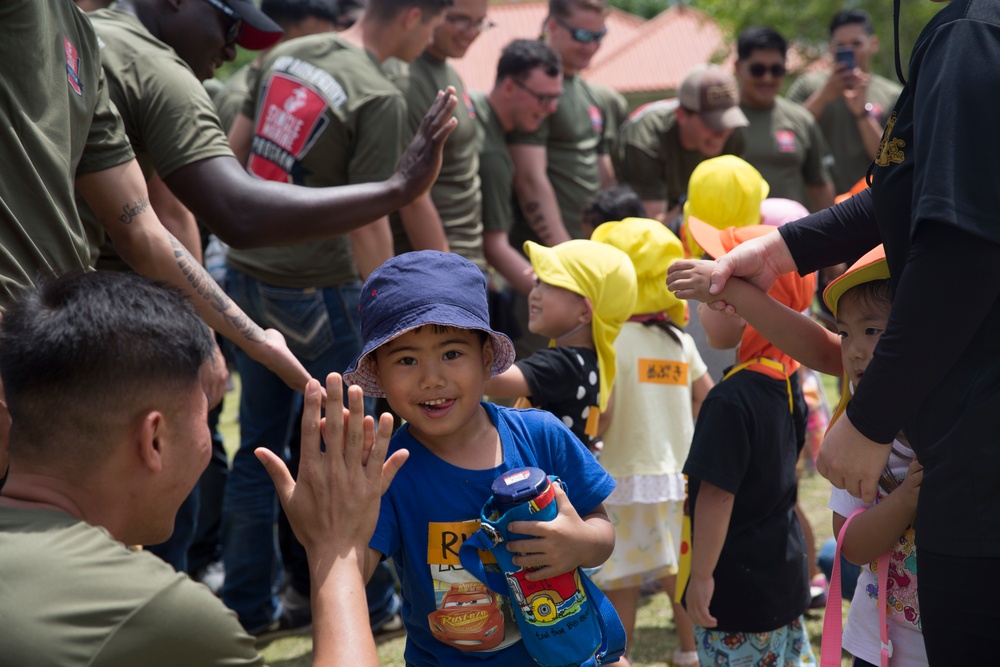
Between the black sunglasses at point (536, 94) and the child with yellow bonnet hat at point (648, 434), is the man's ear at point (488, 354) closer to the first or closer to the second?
the child with yellow bonnet hat at point (648, 434)

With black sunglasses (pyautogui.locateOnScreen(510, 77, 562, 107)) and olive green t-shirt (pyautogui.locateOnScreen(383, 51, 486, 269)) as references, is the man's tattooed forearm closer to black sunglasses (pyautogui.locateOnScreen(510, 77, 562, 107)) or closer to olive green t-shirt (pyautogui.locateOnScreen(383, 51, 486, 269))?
olive green t-shirt (pyautogui.locateOnScreen(383, 51, 486, 269))

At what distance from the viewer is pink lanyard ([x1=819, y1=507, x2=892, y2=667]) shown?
251 centimetres

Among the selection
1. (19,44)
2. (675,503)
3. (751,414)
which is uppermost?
(19,44)

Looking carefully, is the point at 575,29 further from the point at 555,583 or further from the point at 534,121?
the point at 555,583

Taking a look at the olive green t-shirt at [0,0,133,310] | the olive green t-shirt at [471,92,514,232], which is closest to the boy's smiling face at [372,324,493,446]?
the olive green t-shirt at [0,0,133,310]

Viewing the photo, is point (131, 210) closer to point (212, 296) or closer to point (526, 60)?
point (212, 296)

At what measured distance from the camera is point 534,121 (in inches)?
226

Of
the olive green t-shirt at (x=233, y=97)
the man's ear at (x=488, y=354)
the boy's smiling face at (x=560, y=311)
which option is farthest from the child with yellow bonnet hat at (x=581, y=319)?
the olive green t-shirt at (x=233, y=97)

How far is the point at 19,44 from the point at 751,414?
218cm

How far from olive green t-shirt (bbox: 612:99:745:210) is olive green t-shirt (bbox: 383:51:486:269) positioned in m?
1.42

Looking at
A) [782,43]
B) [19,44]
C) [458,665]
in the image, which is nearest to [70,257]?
[19,44]

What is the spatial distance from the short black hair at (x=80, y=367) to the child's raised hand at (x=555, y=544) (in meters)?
0.83

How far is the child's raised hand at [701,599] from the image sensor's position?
10.1 ft

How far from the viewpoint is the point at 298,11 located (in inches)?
246
